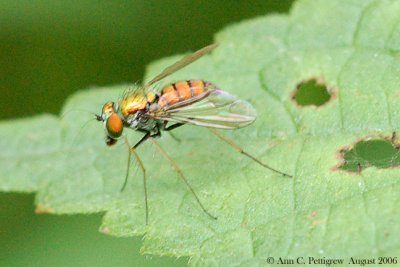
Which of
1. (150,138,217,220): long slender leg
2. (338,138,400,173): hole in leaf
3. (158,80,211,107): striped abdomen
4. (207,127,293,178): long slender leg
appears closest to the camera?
(338,138,400,173): hole in leaf

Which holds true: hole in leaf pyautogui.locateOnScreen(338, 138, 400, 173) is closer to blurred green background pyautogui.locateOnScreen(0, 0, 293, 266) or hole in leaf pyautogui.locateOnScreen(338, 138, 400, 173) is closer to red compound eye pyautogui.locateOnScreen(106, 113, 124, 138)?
red compound eye pyautogui.locateOnScreen(106, 113, 124, 138)

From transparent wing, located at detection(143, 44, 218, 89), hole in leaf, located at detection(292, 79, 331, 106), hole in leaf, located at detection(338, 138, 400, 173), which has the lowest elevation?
hole in leaf, located at detection(338, 138, 400, 173)

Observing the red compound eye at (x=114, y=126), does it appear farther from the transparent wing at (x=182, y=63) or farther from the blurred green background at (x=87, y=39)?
the blurred green background at (x=87, y=39)

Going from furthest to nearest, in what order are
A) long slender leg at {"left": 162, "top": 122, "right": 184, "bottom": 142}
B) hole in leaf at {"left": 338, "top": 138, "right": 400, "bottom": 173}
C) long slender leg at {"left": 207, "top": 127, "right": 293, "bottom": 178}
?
1. long slender leg at {"left": 162, "top": 122, "right": 184, "bottom": 142}
2. long slender leg at {"left": 207, "top": 127, "right": 293, "bottom": 178}
3. hole in leaf at {"left": 338, "top": 138, "right": 400, "bottom": 173}

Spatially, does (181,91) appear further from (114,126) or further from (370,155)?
(370,155)

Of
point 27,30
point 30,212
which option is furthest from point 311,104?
point 27,30

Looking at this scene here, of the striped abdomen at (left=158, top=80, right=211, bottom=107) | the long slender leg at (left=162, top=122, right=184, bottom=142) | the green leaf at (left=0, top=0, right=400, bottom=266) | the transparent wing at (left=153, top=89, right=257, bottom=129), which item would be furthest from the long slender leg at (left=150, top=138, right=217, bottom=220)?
the striped abdomen at (left=158, top=80, right=211, bottom=107)
